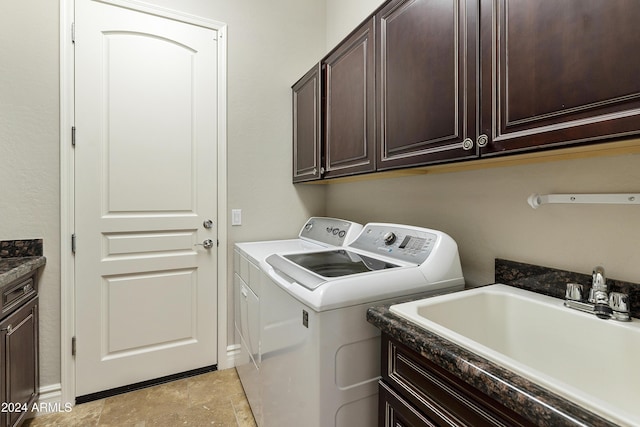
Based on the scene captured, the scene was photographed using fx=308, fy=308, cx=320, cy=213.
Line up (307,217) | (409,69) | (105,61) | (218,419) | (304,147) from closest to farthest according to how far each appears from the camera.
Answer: (409,69) → (218,419) → (105,61) → (304,147) → (307,217)

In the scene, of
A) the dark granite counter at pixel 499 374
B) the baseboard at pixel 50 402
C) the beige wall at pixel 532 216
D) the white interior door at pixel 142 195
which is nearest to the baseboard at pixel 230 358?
the white interior door at pixel 142 195

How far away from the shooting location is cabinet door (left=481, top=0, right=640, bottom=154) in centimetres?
65

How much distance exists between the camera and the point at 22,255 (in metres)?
1.76

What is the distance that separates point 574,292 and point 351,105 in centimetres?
120

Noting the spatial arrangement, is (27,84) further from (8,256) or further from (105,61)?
(8,256)

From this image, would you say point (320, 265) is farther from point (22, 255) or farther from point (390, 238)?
point (22, 255)

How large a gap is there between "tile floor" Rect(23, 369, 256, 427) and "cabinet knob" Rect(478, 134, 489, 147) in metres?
1.78

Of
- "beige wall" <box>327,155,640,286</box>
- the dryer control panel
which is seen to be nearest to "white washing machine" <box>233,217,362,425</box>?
the dryer control panel

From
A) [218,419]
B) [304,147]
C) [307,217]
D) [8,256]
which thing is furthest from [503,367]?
[8,256]

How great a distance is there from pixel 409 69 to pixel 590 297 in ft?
3.17

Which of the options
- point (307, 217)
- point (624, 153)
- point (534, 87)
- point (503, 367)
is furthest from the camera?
point (307, 217)

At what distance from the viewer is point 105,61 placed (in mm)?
1900

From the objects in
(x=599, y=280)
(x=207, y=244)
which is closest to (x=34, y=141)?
(x=207, y=244)

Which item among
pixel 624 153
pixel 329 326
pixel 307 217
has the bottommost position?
pixel 329 326
